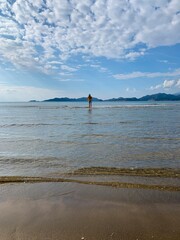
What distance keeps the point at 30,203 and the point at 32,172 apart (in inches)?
103

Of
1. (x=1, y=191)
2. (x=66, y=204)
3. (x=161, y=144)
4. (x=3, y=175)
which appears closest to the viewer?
(x=66, y=204)

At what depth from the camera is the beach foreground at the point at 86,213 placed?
4.48 meters

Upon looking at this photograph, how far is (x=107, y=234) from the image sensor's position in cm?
441

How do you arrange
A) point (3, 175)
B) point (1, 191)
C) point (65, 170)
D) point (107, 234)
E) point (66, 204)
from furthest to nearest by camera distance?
1. point (65, 170)
2. point (3, 175)
3. point (1, 191)
4. point (66, 204)
5. point (107, 234)

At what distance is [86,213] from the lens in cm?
526

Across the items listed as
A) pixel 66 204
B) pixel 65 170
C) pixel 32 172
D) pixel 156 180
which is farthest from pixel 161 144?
pixel 66 204

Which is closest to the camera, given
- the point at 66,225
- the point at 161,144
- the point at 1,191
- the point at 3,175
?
the point at 66,225

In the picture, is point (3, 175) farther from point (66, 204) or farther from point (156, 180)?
point (156, 180)

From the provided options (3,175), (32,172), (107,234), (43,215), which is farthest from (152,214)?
(3,175)

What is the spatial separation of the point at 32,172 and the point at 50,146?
4.55 m

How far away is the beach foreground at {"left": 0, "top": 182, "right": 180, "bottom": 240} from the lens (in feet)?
14.7

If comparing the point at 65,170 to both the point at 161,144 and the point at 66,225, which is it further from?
the point at 161,144

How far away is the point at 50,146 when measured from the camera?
42.3 ft

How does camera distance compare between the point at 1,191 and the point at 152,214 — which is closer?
the point at 152,214
